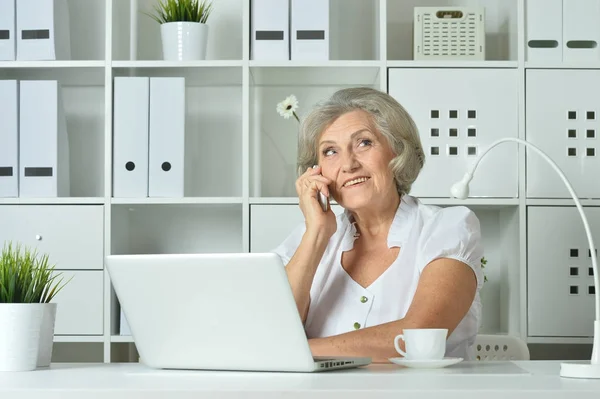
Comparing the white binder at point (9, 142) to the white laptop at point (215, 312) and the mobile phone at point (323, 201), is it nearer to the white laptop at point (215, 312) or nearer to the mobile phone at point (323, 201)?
the mobile phone at point (323, 201)

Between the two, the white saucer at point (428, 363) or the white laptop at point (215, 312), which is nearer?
the white laptop at point (215, 312)

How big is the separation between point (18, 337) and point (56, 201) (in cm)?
175

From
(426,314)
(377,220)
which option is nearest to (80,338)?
(377,220)

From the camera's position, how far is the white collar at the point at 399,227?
7.25ft

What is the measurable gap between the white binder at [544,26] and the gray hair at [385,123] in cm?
100

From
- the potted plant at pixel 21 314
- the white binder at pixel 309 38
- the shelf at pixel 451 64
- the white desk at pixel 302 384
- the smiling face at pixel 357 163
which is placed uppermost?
the white binder at pixel 309 38

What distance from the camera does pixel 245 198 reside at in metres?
3.12

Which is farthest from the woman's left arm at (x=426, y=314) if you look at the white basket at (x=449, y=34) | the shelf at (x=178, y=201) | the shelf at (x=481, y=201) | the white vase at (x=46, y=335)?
the white basket at (x=449, y=34)

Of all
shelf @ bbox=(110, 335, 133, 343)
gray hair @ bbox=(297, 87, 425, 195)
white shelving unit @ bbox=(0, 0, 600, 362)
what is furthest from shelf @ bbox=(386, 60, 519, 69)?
shelf @ bbox=(110, 335, 133, 343)

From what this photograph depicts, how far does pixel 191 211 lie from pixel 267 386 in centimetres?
238

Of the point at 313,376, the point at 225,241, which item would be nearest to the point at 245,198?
the point at 225,241

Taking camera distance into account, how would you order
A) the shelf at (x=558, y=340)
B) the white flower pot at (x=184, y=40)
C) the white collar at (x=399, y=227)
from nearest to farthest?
the white collar at (x=399, y=227), the shelf at (x=558, y=340), the white flower pot at (x=184, y=40)

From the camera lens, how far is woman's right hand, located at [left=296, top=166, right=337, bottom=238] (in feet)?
7.29

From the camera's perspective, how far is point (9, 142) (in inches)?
122
